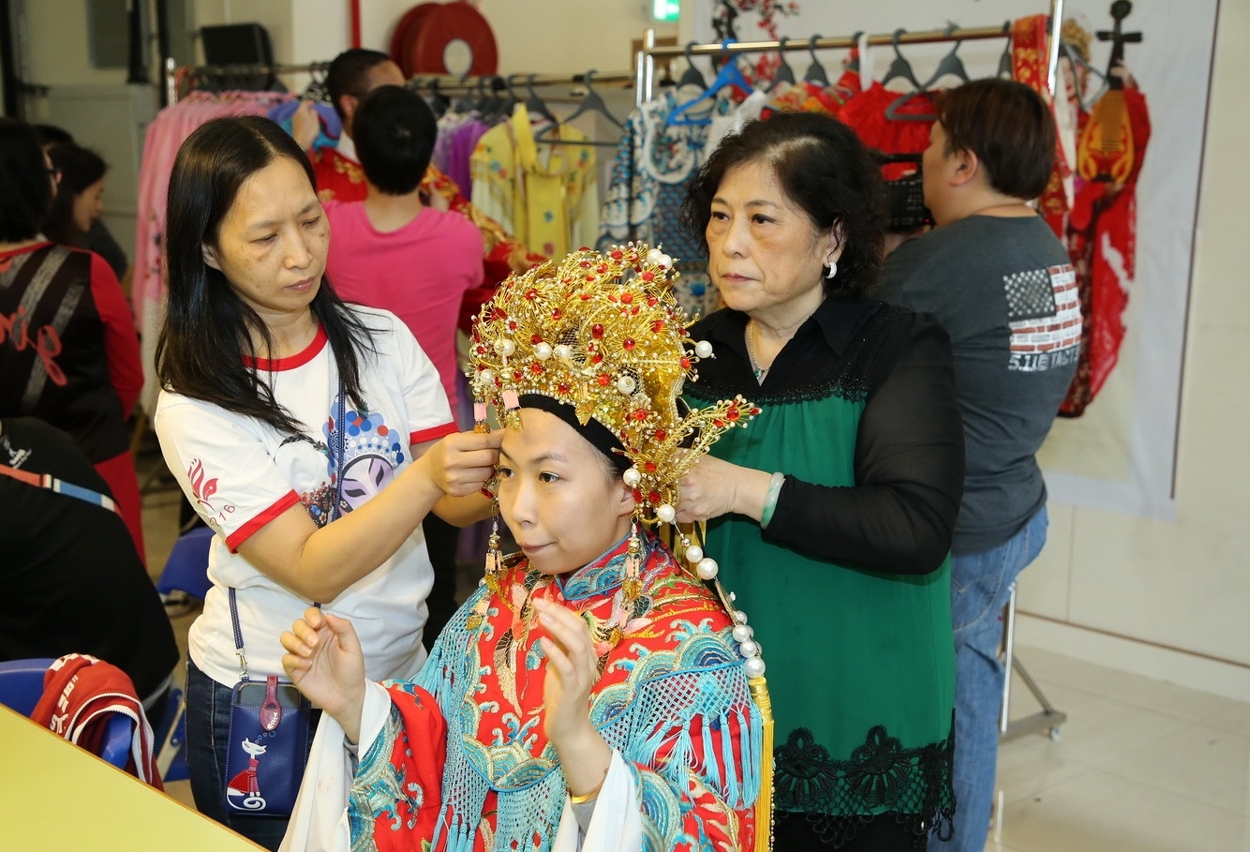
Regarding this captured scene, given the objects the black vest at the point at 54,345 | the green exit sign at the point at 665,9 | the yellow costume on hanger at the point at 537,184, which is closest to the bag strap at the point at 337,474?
the black vest at the point at 54,345

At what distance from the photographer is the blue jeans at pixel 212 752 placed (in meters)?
1.71

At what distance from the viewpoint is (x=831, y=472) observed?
5.53 ft

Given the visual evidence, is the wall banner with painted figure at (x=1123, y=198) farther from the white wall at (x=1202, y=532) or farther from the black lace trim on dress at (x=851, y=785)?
the black lace trim on dress at (x=851, y=785)

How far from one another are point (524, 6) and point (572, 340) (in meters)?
5.27

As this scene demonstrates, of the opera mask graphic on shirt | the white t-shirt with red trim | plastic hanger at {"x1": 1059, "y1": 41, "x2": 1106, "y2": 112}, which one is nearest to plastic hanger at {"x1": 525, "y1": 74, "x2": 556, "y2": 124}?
plastic hanger at {"x1": 1059, "y1": 41, "x2": 1106, "y2": 112}

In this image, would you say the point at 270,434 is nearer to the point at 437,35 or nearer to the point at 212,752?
the point at 212,752

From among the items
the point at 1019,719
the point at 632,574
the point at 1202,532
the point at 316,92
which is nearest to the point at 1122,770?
the point at 1019,719

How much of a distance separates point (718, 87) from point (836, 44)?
483mm

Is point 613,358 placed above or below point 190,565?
above

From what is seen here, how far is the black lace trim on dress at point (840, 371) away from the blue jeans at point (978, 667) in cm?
86

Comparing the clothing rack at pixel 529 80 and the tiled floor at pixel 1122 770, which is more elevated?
the clothing rack at pixel 529 80

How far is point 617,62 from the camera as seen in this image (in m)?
6.59

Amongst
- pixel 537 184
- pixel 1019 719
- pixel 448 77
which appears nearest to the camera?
pixel 1019 719

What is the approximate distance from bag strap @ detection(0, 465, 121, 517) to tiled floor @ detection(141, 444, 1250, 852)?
110 cm
